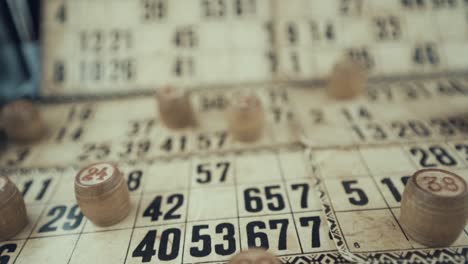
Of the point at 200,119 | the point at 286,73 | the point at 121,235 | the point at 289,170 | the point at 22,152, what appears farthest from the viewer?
the point at 286,73

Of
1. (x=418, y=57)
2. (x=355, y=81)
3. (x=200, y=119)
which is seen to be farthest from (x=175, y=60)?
(x=418, y=57)

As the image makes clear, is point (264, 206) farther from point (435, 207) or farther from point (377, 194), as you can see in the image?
point (435, 207)

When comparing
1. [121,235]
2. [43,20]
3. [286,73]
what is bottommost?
[121,235]

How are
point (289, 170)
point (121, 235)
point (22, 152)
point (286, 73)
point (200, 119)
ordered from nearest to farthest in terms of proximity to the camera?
point (121, 235) → point (289, 170) → point (22, 152) → point (200, 119) → point (286, 73)

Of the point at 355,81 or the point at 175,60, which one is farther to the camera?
the point at 175,60

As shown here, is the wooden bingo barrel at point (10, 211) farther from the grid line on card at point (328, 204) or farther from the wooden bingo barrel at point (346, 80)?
the wooden bingo barrel at point (346, 80)

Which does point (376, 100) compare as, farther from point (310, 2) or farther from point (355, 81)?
point (310, 2)
